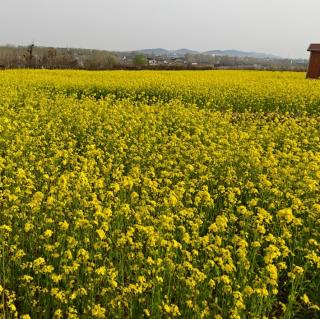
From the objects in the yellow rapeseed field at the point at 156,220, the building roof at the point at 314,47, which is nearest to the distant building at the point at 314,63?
the building roof at the point at 314,47

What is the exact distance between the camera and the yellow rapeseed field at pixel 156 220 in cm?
361

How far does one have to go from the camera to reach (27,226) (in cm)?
393

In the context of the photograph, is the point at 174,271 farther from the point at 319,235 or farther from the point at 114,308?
the point at 319,235

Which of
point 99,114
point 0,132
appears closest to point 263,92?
point 99,114

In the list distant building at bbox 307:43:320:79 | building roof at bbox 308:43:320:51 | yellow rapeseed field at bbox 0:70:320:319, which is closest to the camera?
yellow rapeseed field at bbox 0:70:320:319

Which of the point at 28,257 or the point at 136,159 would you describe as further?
the point at 136,159

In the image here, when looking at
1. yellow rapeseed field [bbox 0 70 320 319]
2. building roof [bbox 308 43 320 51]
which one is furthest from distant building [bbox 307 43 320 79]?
yellow rapeseed field [bbox 0 70 320 319]

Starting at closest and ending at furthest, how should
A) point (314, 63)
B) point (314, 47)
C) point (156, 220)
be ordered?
1. point (156, 220)
2. point (314, 63)
3. point (314, 47)

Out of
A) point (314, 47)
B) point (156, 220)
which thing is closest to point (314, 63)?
point (314, 47)

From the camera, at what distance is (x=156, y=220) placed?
424 cm

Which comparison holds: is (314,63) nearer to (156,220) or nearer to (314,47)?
(314,47)

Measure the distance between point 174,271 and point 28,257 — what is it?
1616 millimetres

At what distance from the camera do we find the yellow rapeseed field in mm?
3605

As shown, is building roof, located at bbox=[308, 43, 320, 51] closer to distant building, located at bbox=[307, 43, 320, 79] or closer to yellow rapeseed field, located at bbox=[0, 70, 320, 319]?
distant building, located at bbox=[307, 43, 320, 79]
